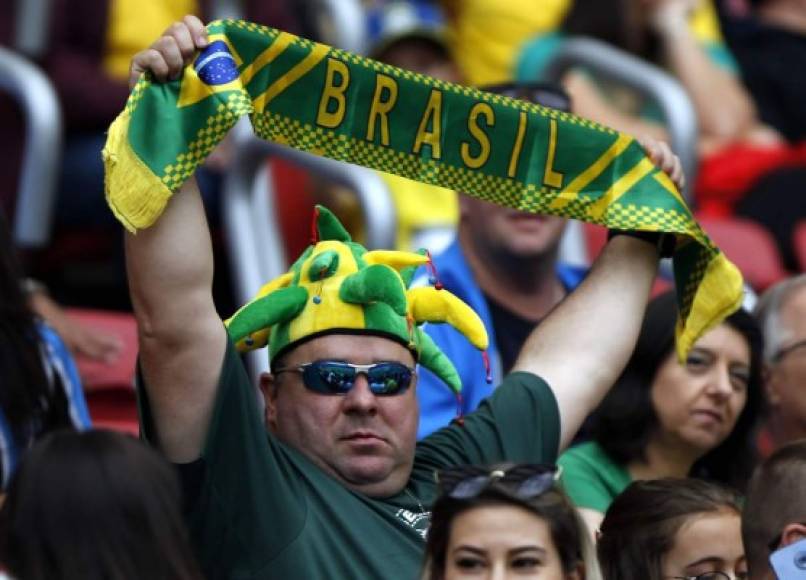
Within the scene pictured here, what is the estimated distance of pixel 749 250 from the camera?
6883mm

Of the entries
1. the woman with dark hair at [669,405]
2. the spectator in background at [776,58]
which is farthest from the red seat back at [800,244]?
the woman with dark hair at [669,405]

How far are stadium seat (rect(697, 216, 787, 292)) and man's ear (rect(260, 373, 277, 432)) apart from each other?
9.03ft

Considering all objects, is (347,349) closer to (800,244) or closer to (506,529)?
(506,529)

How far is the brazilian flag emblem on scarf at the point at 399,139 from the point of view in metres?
3.91

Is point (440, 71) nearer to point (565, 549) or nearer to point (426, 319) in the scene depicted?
point (426, 319)

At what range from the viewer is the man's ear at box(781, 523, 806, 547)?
→ 3.87 m

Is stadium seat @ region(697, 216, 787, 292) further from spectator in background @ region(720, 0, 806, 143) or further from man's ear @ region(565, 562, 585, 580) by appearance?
man's ear @ region(565, 562, 585, 580)

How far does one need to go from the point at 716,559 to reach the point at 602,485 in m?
0.91

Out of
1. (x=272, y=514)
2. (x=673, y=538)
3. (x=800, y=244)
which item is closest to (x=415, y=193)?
(x=800, y=244)

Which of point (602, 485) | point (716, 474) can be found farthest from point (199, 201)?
point (716, 474)

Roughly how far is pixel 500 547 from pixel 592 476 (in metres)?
1.51

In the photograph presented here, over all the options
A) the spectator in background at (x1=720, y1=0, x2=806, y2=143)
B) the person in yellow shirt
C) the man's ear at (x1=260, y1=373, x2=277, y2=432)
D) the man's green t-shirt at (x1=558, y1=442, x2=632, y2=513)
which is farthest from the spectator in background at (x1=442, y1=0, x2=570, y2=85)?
the man's ear at (x1=260, y1=373, x2=277, y2=432)

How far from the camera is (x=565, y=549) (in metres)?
3.69

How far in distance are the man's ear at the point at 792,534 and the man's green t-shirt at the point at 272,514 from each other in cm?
70
